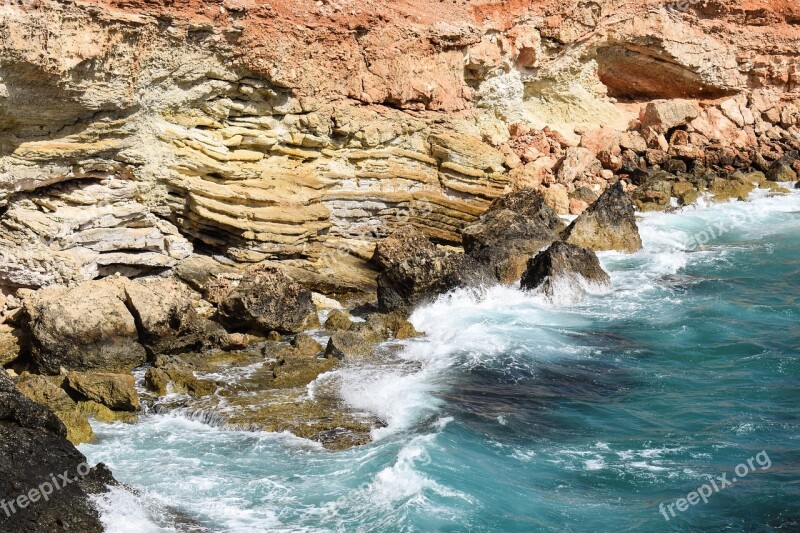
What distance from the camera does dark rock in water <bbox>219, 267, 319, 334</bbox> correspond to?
17672mm

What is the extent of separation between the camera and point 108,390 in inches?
560

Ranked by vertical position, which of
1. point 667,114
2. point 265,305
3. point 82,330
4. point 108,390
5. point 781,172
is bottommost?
point 108,390

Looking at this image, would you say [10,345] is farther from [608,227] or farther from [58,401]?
[608,227]

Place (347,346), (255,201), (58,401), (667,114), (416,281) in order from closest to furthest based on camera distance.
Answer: (58,401) < (347,346) < (416,281) < (255,201) < (667,114)

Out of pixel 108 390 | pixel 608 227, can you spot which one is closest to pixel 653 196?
pixel 608 227

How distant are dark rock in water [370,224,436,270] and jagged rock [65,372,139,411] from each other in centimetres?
702

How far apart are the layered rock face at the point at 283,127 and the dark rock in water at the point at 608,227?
248 centimetres

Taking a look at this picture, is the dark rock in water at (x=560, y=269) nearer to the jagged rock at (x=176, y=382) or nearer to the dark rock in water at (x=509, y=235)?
the dark rock in water at (x=509, y=235)

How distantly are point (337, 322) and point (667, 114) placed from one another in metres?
18.6

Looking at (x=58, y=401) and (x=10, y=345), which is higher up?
(x=10, y=345)

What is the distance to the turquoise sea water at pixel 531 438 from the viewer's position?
11.2 m

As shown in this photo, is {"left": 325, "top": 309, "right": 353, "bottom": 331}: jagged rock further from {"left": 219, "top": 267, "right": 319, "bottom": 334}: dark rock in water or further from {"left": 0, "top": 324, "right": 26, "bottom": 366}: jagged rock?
{"left": 0, "top": 324, "right": 26, "bottom": 366}: jagged rock

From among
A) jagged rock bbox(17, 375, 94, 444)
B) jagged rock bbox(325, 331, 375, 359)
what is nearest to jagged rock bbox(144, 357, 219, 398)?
jagged rock bbox(17, 375, 94, 444)

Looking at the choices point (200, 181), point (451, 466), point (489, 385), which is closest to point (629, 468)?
point (451, 466)
